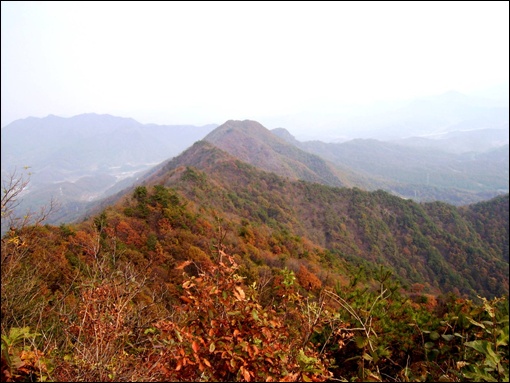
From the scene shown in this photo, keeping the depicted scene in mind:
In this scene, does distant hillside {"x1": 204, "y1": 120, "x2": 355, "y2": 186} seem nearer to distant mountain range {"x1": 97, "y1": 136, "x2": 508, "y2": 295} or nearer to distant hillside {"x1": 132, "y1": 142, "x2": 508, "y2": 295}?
distant mountain range {"x1": 97, "y1": 136, "x2": 508, "y2": 295}

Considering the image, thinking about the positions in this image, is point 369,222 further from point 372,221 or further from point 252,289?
point 252,289

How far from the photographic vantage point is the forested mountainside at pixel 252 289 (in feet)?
6.18

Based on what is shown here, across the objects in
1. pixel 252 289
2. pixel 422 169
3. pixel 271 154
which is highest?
pixel 271 154

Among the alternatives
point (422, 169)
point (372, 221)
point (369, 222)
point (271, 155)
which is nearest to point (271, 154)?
point (271, 155)

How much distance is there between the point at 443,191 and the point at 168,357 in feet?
451

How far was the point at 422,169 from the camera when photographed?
154250mm

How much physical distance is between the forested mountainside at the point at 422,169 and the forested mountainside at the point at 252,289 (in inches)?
2320

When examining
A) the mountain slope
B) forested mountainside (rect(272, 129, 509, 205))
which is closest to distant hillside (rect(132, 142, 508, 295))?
the mountain slope

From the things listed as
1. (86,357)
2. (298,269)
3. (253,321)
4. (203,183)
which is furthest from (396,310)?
(203,183)

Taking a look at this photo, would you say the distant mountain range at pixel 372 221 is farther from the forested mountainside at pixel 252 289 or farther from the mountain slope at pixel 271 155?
the mountain slope at pixel 271 155

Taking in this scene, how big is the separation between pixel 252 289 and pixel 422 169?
178 meters

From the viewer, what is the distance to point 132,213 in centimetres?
1593

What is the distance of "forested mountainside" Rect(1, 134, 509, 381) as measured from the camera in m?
1.88

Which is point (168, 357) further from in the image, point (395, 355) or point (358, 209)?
point (358, 209)
